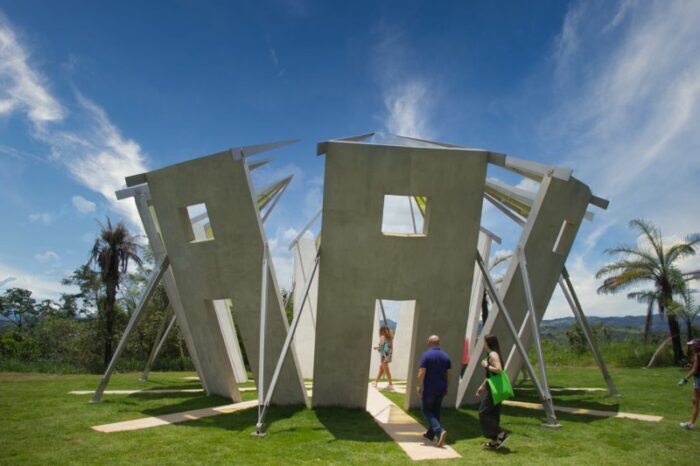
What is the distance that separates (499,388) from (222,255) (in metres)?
6.40

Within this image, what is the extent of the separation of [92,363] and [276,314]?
21120mm

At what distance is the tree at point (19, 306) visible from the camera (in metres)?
46.1

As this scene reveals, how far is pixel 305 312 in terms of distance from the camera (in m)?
19.2

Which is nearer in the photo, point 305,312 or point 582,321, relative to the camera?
point 582,321

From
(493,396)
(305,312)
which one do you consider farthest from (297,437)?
(305,312)

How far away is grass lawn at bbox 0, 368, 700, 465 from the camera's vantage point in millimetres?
6059

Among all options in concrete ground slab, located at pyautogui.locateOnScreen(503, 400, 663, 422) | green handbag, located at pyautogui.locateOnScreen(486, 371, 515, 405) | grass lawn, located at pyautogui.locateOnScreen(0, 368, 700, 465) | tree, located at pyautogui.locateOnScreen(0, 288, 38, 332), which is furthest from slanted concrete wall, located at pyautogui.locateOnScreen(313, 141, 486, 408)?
tree, located at pyautogui.locateOnScreen(0, 288, 38, 332)

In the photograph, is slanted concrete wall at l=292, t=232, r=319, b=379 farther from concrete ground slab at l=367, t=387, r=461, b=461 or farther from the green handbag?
the green handbag

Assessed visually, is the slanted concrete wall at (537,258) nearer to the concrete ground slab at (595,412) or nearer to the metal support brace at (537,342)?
the metal support brace at (537,342)

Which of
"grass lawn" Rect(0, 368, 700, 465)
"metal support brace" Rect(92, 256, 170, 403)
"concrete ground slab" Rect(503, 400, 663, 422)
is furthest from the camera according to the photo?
"metal support brace" Rect(92, 256, 170, 403)

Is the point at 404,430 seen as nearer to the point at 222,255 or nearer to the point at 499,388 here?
the point at 499,388

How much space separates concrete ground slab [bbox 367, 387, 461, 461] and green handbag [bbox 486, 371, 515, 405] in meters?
1.00

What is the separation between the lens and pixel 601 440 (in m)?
7.21

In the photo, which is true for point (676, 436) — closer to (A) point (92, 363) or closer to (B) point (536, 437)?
(B) point (536, 437)
